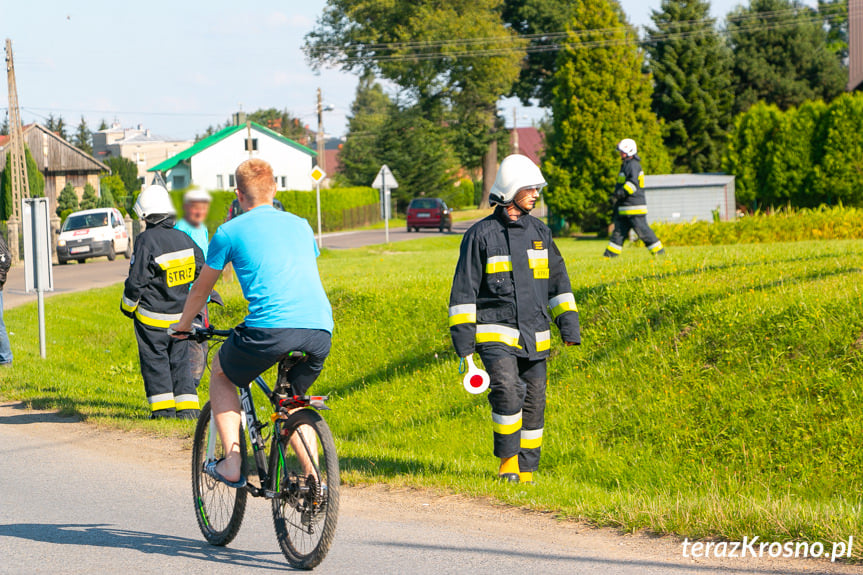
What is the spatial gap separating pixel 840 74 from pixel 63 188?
4610 centimetres

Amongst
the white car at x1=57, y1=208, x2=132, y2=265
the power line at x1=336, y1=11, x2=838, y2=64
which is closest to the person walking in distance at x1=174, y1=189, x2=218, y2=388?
the white car at x1=57, y1=208, x2=132, y2=265

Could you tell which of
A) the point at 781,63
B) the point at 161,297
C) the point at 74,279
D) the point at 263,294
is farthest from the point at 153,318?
the point at 781,63

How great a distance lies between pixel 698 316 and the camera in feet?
32.5

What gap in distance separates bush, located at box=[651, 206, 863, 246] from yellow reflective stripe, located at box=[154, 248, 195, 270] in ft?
48.9

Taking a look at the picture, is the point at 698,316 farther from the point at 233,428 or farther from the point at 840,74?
the point at 840,74

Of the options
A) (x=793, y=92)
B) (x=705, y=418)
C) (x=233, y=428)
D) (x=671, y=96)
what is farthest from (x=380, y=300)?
(x=793, y=92)

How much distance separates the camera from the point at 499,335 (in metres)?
6.40

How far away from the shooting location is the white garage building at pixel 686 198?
33688mm

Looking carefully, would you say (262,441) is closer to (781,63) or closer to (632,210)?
(632,210)

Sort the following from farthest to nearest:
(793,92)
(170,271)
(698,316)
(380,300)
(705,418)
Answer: (793,92)
(380,300)
(698,316)
(170,271)
(705,418)

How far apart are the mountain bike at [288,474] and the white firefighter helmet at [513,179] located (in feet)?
6.34

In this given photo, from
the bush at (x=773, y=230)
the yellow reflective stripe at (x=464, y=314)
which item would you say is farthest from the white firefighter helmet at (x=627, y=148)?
the yellow reflective stripe at (x=464, y=314)

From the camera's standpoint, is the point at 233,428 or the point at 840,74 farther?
the point at 840,74

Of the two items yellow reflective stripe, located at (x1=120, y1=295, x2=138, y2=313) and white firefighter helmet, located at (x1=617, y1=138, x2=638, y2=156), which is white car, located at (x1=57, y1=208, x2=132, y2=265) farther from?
yellow reflective stripe, located at (x1=120, y1=295, x2=138, y2=313)
